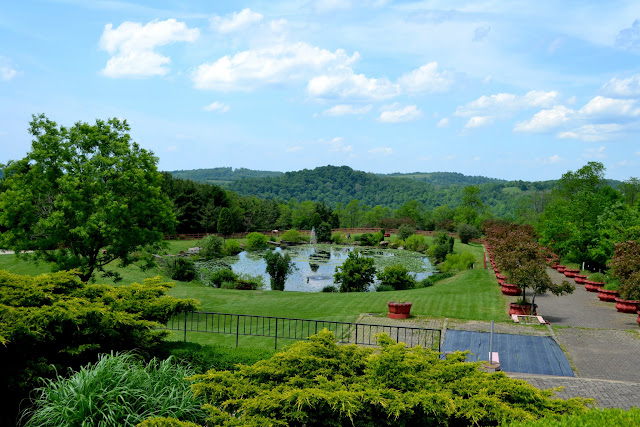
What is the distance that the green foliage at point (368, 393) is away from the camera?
621cm

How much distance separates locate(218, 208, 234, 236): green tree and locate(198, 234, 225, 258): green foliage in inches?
424

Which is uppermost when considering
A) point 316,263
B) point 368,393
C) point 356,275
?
point 368,393

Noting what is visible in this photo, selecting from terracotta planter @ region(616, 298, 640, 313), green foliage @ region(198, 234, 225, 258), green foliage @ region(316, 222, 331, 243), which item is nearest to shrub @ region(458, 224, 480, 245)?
green foliage @ region(316, 222, 331, 243)

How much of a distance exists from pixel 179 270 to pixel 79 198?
13383 mm

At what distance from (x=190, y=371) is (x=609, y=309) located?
18.0 meters

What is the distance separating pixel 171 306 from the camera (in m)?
10.5

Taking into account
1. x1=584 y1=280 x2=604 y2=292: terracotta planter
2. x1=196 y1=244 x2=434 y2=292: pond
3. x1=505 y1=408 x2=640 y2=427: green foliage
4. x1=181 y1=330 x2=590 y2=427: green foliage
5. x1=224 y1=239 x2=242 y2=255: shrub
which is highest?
x1=505 y1=408 x2=640 y2=427: green foliage

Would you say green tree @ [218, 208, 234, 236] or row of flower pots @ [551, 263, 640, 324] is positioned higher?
green tree @ [218, 208, 234, 236]

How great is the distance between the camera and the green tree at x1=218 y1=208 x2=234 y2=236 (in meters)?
57.0

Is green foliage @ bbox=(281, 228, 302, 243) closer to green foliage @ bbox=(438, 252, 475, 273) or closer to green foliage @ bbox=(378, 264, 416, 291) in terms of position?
green foliage @ bbox=(438, 252, 475, 273)

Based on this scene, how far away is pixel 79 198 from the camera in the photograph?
57.9 ft

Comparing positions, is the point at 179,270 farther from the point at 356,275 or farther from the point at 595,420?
the point at 595,420

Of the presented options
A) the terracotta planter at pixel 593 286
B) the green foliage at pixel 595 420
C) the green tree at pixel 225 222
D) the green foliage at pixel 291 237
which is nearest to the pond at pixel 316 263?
the green foliage at pixel 291 237

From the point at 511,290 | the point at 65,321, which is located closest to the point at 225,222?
the point at 511,290
